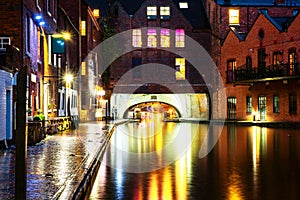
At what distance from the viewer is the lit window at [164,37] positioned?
6397 cm

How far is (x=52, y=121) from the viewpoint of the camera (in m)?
29.2

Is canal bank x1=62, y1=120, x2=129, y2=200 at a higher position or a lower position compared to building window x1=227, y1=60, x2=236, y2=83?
lower

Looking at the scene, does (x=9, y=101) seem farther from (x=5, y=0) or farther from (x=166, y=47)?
(x=166, y=47)

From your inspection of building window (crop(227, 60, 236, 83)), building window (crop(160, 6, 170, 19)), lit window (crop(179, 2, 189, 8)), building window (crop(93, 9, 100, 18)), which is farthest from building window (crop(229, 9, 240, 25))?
building window (crop(93, 9, 100, 18))

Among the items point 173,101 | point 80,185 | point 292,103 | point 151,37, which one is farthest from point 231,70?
point 80,185

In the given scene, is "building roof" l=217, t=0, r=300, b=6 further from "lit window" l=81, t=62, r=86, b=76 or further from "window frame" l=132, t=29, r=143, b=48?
"lit window" l=81, t=62, r=86, b=76

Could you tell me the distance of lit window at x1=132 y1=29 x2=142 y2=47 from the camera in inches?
2510

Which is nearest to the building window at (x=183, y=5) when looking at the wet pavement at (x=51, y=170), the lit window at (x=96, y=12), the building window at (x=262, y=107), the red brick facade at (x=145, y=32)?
the red brick facade at (x=145, y=32)

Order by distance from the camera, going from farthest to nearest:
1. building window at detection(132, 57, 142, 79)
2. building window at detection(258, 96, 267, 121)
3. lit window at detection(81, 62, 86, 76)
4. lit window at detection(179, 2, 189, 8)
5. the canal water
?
1. lit window at detection(179, 2, 189, 8)
2. building window at detection(132, 57, 142, 79)
3. lit window at detection(81, 62, 86, 76)
4. building window at detection(258, 96, 267, 121)
5. the canal water

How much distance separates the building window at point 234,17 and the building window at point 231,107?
7709 millimetres

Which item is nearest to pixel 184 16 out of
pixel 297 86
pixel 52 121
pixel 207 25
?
pixel 207 25

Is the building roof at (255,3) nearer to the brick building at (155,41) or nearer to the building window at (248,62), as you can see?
the building window at (248,62)

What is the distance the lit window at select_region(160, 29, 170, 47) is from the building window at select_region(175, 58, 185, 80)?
86.0 inches

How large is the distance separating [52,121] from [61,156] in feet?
43.9
